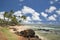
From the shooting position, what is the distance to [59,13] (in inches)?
295

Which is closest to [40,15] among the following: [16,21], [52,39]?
[52,39]

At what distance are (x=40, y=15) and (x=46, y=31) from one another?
338 centimetres

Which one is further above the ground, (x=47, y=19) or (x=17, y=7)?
(x=17, y=7)

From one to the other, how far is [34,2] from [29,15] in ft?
2.10

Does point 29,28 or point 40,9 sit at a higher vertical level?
point 40,9

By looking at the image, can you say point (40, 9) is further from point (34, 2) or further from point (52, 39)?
point (52, 39)

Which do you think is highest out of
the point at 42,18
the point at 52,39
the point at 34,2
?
the point at 34,2

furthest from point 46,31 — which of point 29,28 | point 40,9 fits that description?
point 40,9

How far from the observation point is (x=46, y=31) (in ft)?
35.1

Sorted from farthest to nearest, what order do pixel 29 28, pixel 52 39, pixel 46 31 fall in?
pixel 46 31, pixel 52 39, pixel 29 28

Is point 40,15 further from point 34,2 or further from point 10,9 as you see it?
point 10,9

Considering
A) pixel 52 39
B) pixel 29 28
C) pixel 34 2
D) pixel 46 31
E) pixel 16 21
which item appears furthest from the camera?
pixel 16 21

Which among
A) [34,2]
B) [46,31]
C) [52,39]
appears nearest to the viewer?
[34,2]

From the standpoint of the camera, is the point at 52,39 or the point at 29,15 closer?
the point at 29,15
